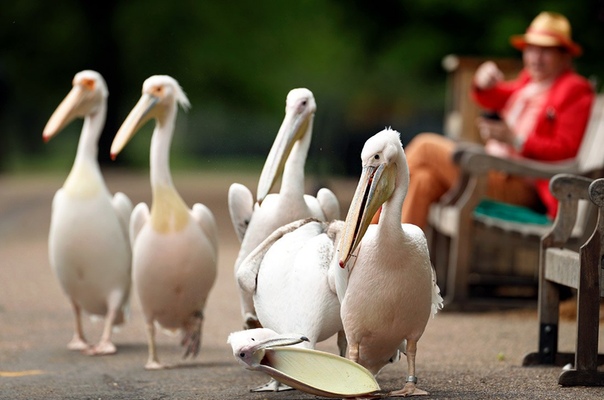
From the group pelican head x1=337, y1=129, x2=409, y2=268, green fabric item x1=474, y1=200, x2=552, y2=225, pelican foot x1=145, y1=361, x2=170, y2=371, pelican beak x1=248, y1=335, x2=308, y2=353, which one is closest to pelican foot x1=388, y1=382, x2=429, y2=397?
pelican beak x1=248, y1=335, x2=308, y2=353

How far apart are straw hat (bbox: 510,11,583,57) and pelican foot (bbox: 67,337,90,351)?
12.7ft

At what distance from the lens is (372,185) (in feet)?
14.4

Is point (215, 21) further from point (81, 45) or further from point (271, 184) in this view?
point (271, 184)

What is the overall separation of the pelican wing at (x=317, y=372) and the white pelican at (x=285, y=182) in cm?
105

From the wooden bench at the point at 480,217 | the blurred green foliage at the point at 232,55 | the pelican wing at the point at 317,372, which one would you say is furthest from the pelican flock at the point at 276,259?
the blurred green foliage at the point at 232,55

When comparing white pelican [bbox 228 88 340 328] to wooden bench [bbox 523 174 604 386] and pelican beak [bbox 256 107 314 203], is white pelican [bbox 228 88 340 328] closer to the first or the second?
pelican beak [bbox 256 107 314 203]

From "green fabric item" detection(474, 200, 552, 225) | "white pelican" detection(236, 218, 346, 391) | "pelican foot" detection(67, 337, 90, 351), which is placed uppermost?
"green fabric item" detection(474, 200, 552, 225)

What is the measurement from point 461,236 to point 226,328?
1.67m

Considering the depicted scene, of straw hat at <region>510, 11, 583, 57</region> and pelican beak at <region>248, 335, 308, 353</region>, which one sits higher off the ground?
straw hat at <region>510, 11, 583, 57</region>

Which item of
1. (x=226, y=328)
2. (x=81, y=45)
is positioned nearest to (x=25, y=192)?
(x=81, y=45)

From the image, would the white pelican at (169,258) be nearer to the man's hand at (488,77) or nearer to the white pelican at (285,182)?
the white pelican at (285,182)

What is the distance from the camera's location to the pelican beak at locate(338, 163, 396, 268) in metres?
4.33

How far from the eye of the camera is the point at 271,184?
527 cm

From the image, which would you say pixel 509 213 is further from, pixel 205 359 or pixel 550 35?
pixel 205 359
